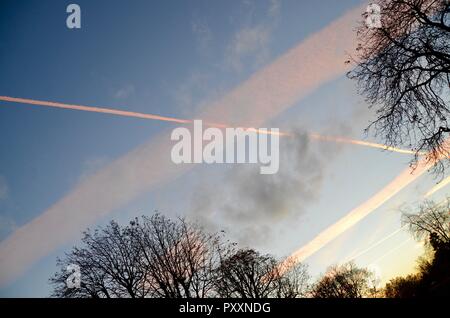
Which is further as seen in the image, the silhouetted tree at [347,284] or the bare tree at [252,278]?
A: the silhouetted tree at [347,284]

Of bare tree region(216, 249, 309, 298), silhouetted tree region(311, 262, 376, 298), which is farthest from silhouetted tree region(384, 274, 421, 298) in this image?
bare tree region(216, 249, 309, 298)

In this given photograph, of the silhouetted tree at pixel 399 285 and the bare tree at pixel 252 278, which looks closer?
the bare tree at pixel 252 278

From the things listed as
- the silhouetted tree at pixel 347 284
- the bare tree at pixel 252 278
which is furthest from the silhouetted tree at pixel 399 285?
the bare tree at pixel 252 278

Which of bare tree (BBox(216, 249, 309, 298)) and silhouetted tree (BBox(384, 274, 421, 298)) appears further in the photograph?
silhouetted tree (BBox(384, 274, 421, 298))

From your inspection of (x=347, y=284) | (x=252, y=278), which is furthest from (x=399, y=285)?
(x=252, y=278)

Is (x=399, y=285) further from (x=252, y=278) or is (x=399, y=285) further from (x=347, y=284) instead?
(x=252, y=278)

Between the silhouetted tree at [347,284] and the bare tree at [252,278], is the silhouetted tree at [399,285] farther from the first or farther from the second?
the bare tree at [252,278]

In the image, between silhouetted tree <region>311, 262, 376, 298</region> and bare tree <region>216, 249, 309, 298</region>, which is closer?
bare tree <region>216, 249, 309, 298</region>

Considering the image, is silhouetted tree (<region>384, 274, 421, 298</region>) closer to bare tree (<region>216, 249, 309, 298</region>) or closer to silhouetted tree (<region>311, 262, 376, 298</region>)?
silhouetted tree (<region>311, 262, 376, 298</region>)
